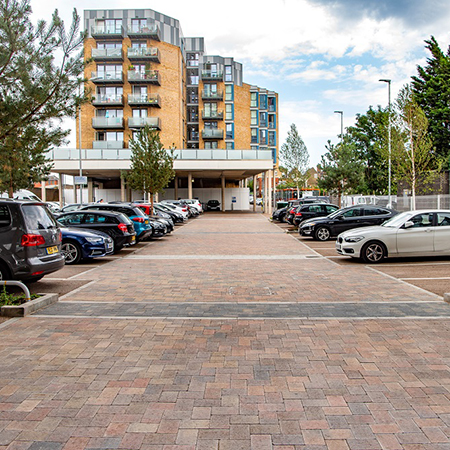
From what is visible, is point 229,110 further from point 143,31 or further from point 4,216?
point 4,216

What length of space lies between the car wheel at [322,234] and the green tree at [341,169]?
13.0 meters

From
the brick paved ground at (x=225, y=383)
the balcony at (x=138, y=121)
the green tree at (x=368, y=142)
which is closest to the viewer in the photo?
the brick paved ground at (x=225, y=383)

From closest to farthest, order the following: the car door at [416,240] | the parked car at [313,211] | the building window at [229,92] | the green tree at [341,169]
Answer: the car door at [416,240], the parked car at [313,211], the green tree at [341,169], the building window at [229,92]

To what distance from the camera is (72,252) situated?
41.4 feet

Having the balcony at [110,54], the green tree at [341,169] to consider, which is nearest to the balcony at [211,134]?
the balcony at [110,54]

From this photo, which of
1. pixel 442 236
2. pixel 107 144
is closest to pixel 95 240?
pixel 442 236

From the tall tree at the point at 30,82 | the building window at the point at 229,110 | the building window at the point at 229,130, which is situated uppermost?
the building window at the point at 229,110

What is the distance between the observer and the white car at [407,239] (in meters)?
12.0

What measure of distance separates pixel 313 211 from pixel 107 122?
105 feet

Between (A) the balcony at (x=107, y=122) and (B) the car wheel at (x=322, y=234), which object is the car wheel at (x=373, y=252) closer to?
(B) the car wheel at (x=322, y=234)

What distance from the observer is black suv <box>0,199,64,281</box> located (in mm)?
7777

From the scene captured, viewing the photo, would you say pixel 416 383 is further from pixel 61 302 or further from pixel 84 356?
pixel 61 302

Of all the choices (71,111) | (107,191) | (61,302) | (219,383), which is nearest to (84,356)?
(219,383)

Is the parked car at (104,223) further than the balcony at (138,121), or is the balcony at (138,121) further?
the balcony at (138,121)
